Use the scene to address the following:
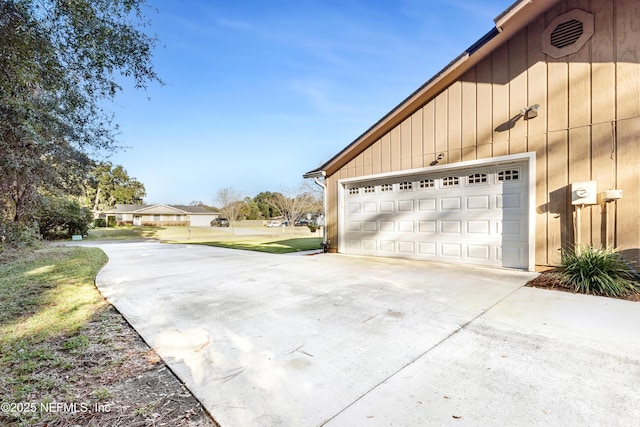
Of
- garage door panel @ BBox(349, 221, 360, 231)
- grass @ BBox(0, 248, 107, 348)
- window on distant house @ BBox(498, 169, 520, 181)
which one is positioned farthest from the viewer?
garage door panel @ BBox(349, 221, 360, 231)

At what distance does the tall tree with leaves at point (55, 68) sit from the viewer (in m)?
3.47

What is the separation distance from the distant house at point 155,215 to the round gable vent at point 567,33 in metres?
47.8

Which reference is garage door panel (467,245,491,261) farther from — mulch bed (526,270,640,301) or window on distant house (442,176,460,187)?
window on distant house (442,176,460,187)

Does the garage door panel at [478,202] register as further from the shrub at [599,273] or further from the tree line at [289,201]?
the tree line at [289,201]

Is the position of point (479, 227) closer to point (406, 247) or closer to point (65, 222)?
point (406, 247)

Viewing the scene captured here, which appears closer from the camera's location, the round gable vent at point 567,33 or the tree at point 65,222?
the round gable vent at point 567,33

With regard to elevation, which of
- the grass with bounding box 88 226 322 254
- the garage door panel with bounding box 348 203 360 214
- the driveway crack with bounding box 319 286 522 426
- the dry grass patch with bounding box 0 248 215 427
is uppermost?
the garage door panel with bounding box 348 203 360 214

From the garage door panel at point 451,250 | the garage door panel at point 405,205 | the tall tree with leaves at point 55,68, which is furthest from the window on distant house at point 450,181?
the tall tree with leaves at point 55,68

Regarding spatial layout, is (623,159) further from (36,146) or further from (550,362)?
(36,146)

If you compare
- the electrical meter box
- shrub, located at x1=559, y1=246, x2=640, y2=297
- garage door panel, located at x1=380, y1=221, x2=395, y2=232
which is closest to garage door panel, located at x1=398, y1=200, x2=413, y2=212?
garage door panel, located at x1=380, y1=221, x2=395, y2=232

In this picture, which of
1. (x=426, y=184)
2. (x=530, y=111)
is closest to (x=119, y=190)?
(x=426, y=184)

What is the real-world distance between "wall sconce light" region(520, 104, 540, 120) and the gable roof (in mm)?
1624

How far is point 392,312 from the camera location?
3691mm

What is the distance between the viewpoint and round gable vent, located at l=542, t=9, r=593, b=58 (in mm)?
5391
